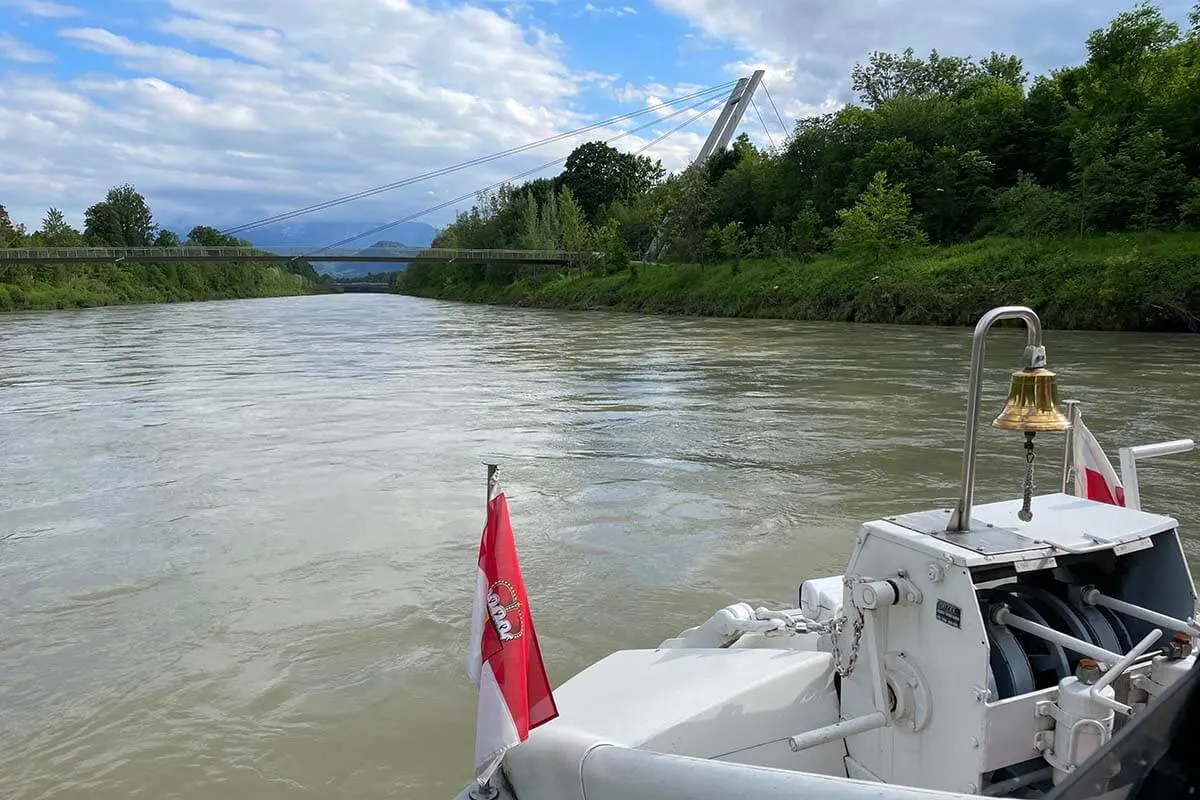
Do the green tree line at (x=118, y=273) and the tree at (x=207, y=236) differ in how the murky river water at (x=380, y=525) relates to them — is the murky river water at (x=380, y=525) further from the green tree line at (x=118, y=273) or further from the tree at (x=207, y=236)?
the tree at (x=207, y=236)

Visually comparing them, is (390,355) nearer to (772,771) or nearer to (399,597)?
(399,597)

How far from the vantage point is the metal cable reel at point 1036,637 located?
7.48ft

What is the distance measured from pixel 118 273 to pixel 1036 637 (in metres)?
81.2

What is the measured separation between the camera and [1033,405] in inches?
101

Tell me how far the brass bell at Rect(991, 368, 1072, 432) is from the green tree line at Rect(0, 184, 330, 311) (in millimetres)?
64711

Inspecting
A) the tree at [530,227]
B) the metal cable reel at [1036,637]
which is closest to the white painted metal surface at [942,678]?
the metal cable reel at [1036,637]

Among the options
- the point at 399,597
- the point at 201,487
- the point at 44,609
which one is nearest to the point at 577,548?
the point at 399,597

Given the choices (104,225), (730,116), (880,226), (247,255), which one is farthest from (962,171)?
(104,225)

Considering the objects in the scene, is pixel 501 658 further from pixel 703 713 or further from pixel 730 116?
pixel 730 116

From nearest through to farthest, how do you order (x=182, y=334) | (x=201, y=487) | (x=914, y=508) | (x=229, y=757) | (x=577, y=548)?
1. (x=229, y=757)
2. (x=577, y=548)
3. (x=914, y=508)
4. (x=201, y=487)
5. (x=182, y=334)

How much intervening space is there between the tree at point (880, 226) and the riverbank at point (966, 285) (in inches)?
32.4

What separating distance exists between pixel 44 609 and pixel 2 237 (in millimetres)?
66487

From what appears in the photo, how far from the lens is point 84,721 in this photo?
4.19 meters

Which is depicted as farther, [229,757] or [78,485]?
[78,485]
